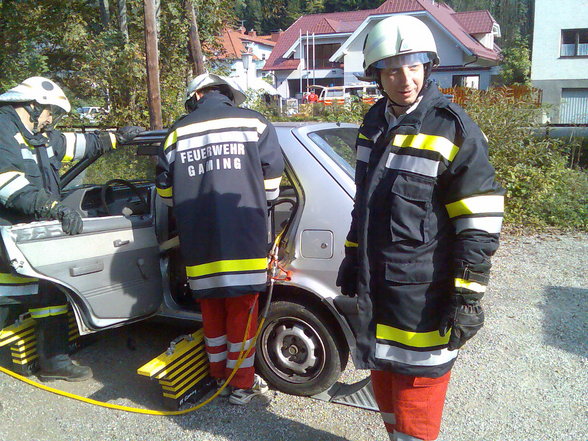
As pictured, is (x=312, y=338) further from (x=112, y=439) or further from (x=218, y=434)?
(x=112, y=439)

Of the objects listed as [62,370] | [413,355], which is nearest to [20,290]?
[62,370]

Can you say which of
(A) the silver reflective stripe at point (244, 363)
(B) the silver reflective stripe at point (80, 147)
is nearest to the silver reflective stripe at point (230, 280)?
(A) the silver reflective stripe at point (244, 363)

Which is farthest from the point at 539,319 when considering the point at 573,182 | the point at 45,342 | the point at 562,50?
the point at 562,50

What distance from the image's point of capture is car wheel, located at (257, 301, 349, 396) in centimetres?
328

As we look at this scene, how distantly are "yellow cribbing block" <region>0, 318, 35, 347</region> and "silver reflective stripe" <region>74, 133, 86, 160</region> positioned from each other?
1.20 m

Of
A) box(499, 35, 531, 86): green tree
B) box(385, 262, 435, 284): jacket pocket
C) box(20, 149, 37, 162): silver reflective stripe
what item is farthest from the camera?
box(499, 35, 531, 86): green tree

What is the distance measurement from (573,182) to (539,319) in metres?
4.55

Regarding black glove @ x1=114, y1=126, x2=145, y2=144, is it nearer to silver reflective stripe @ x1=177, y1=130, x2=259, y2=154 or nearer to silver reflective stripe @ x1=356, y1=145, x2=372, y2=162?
silver reflective stripe @ x1=177, y1=130, x2=259, y2=154

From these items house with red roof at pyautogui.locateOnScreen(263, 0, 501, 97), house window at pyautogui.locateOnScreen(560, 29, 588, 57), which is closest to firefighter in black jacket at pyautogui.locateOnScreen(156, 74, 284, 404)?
house with red roof at pyautogui.locateOnScreen(263, 0, 501, 97)

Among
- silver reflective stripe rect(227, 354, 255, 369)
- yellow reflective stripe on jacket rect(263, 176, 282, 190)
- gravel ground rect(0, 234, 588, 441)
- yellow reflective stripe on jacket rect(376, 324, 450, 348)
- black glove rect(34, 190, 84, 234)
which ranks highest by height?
yellow reflective stripe on jacket rect(263, 176, 282, 190)

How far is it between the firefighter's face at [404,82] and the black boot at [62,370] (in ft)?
9.42

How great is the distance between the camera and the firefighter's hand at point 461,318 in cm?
200

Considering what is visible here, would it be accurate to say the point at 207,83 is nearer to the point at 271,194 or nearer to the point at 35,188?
the point at 271,194

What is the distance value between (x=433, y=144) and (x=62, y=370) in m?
2.98
